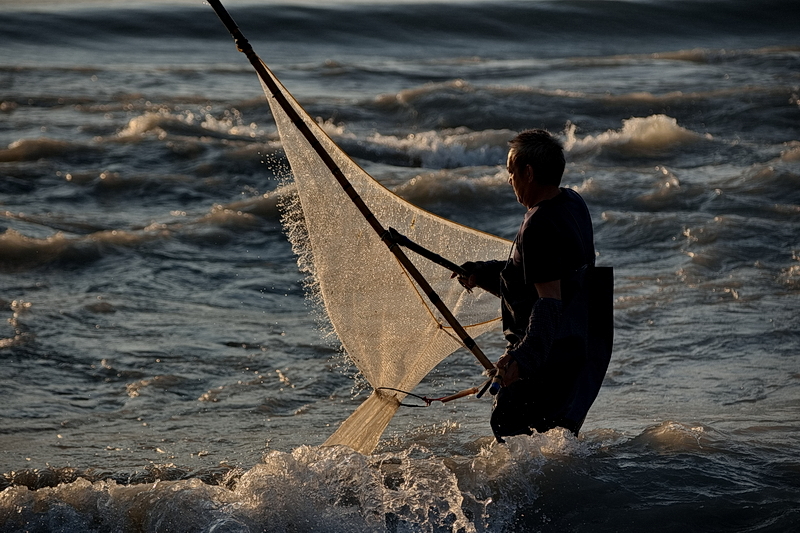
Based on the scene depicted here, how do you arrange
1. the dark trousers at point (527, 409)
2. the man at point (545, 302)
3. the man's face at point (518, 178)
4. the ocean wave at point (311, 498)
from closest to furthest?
the man at point (545, 302) < the man's face at point (518, 178) < the dark trousers at point (527, 409) < the ocean wave at point (311, 498)

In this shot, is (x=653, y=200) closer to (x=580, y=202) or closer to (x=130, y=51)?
(x=580, y=202)

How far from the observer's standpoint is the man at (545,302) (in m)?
3.44

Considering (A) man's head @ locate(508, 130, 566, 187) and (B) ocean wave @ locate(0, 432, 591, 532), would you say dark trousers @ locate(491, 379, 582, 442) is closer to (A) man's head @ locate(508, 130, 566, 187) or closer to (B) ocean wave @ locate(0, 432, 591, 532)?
(B) ocean wave @ locate(0, 432, 591, 532)

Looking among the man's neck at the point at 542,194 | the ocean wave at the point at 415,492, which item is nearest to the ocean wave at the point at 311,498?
the ocean wave at the point at 415,492

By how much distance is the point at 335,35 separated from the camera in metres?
26.2

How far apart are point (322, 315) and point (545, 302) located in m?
2.24

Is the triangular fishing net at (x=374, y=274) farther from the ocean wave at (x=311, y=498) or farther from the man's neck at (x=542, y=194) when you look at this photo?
the man's neck at (x=542, y=194)

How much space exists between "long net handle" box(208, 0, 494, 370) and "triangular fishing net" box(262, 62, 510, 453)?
0.77 feet

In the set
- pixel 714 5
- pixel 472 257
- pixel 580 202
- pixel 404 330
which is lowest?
pixel 404 330

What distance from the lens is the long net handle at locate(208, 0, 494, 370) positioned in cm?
374

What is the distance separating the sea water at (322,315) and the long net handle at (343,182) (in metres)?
0.86

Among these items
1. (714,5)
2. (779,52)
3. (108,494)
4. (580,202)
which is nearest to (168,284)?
(108,494)

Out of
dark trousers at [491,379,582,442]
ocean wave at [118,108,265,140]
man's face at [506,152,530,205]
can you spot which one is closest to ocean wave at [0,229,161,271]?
ocean wave at [118,108,265,140]

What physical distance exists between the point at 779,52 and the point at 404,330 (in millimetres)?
20531
